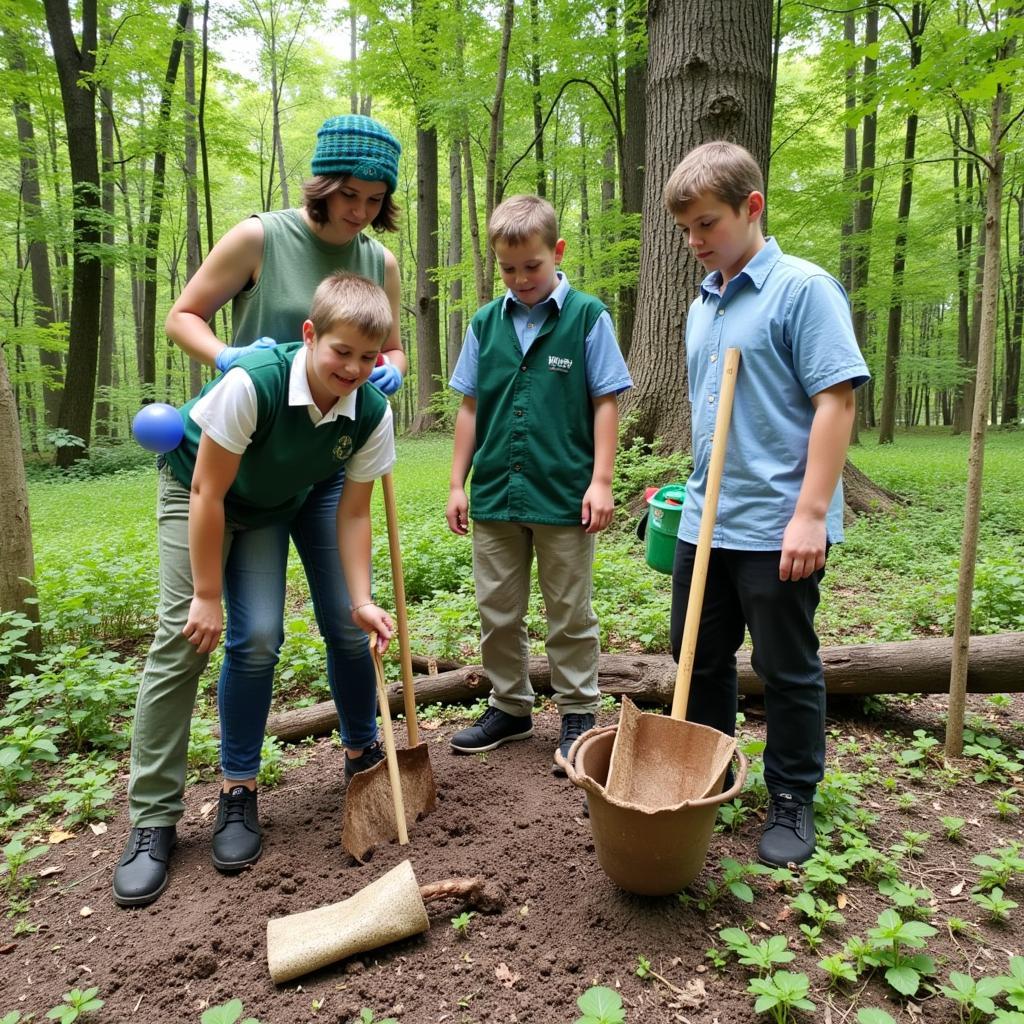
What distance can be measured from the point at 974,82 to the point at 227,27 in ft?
49.1

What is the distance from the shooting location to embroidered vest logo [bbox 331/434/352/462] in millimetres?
2172

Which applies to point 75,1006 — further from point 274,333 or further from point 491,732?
point 274,333

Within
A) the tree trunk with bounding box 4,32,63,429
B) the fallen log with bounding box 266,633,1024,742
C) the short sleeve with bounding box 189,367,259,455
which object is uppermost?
the tree trunk with bounding box 4,32,63,429

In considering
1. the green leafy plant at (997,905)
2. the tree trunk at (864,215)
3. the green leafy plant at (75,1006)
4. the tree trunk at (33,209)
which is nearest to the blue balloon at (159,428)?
the green leafy plant at (75,1006)

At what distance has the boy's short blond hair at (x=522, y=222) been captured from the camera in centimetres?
239

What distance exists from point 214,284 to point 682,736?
1918 millimetres

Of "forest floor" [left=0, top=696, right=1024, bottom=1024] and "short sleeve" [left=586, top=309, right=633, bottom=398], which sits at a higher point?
"short sleeve" [left=586, top=309, right=633, bottom=398]

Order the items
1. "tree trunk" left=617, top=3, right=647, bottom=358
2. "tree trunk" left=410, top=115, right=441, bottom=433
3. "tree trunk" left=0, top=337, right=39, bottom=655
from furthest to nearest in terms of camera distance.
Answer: "tree trunk" left=410, top=115, right=441, bottom=433 → "tree trunk" left=617, top=3, right=647, bottom=358 → "tree trunk" left=0, top=337, right=39, bottom=655

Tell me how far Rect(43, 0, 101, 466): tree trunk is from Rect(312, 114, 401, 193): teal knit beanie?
11.9 m

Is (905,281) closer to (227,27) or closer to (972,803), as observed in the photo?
(227,27)

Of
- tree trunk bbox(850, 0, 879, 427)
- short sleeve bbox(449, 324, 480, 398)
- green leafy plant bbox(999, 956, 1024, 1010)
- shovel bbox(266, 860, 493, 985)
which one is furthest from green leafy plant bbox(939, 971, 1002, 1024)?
tree trunk bbox(850, 0, 879, 427)

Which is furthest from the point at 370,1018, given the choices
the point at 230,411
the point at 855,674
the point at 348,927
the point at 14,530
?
the point at 14,530

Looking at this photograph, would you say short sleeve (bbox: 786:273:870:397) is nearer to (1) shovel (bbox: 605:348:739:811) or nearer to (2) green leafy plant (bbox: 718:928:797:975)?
(1) shovel (bbox: 605:348:739:811)

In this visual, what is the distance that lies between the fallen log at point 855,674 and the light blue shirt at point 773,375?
1.14 meters
